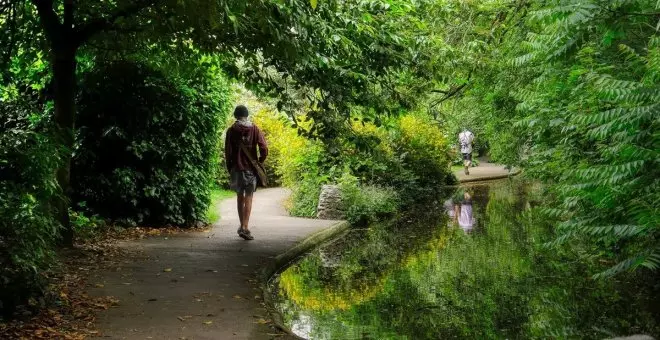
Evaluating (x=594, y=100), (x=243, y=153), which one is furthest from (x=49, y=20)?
(x=594, y=100)

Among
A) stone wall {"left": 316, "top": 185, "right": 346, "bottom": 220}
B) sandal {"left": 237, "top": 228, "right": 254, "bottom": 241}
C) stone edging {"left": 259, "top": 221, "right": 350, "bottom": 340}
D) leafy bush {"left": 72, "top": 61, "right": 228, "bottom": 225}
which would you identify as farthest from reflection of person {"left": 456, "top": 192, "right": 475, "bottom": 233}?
leafy bush {"left": 72, "top": 61, "right": 228, "bottom": 225}

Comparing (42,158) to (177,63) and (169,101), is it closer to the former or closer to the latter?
(177,63)

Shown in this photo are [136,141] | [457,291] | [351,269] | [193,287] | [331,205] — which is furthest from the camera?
[331,205]

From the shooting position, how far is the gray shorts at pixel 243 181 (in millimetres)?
11438

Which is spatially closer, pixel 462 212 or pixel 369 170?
pixel 462 212

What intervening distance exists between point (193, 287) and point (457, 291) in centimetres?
346

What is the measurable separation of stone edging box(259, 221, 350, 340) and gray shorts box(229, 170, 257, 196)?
133 centimetres

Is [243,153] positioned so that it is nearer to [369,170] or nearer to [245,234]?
[245,234]

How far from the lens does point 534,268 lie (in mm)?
10078

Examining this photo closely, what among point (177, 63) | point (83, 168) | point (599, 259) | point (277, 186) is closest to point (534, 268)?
point (599, 259)

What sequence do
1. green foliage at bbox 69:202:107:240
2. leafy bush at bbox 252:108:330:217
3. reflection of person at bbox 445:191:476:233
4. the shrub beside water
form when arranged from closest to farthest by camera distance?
green foliage at bbox 69:202:107:240
reflection of person at bbox 445:191:476:233
the shrub beside water
leafy bush at bbox 252:108:330:217

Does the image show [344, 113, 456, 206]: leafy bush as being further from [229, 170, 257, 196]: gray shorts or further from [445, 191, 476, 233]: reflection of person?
[229, 170, 257, 196]: gray shorts

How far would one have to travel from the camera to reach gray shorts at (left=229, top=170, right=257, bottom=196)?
11438 mm

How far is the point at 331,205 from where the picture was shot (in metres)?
16.1
